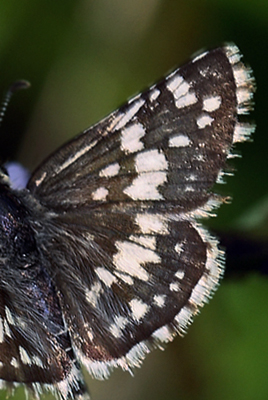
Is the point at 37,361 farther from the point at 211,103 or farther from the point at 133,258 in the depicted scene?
the point at 211,103

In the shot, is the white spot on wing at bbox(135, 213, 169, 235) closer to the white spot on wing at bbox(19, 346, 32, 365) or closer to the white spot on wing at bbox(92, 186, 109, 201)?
the white spot on wing at bbox(92, 186, 109, 201)

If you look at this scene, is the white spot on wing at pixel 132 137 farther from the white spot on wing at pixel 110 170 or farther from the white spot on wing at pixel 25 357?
the white spot on wing at pixel 25 357

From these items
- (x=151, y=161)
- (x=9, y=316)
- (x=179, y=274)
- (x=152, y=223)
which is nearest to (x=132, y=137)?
(x=151, y=161)

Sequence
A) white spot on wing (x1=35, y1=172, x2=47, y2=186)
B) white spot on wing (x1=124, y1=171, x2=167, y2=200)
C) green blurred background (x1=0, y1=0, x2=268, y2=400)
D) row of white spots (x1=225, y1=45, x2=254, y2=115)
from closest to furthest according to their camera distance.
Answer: row of white spots (x1=225, y1=45, x2=254, y2=115) → white spot on wing (x1=124, y1=171, x2=167, y2=200) → white spot on wing (x1=35, y1=172, x2=47, y2=186) → green blurred background (x1=0, y1=0, x2=268, y2=400)

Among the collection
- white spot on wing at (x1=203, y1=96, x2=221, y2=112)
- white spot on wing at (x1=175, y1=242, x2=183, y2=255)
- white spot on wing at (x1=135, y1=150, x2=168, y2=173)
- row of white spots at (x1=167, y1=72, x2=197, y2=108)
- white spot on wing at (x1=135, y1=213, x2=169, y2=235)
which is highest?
row of white spots at (x1=167, y1=72, x2=197, y2=108)

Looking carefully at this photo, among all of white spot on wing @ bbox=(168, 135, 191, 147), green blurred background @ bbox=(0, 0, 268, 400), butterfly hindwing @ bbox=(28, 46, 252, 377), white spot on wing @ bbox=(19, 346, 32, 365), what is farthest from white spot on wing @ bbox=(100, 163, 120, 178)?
green blurred background @ bbox=(0, 0, 268, 400)

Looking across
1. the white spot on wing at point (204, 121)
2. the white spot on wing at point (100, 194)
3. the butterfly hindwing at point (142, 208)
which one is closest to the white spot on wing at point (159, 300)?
the butterfly hindwing at point (142, 208)

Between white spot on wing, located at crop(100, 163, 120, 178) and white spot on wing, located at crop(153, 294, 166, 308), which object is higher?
white spot on wing, located at crop(100, 163, 120, 178)
